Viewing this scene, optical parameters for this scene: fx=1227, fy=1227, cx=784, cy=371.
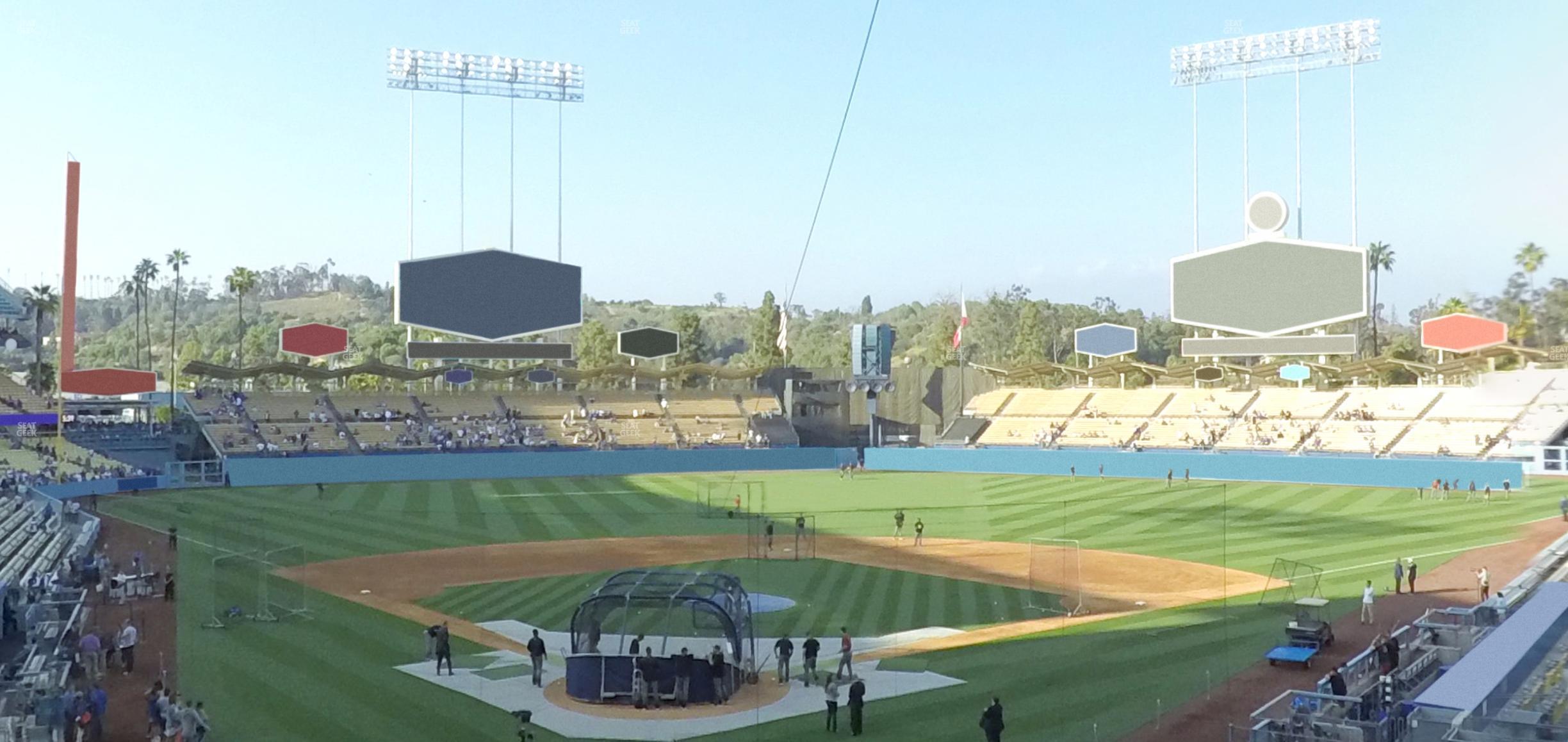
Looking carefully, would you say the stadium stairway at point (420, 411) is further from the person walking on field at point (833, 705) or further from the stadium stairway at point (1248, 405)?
the person walking on field at point (833, 705)

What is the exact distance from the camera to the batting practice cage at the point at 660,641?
72.4 ft

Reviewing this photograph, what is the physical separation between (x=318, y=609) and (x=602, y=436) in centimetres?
4903

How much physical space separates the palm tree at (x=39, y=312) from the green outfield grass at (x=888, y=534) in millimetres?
26163

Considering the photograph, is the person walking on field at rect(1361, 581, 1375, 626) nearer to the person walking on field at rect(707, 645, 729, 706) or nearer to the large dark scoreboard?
the person walking on field at rect(707, 645, 729, 706)

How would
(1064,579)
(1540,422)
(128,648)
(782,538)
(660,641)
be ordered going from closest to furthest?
(128,648), (660,641), (1064,579), (782,538), (1540,422)

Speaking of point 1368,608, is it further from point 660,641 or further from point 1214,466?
point 1214,466

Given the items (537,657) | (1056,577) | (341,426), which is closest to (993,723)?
(537,657)

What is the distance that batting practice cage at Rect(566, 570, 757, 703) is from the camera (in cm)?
Answer: 2208

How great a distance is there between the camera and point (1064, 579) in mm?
35312

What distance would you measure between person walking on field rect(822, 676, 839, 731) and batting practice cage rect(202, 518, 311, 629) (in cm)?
1499

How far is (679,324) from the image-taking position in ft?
402

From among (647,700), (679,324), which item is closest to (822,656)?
(647,700)

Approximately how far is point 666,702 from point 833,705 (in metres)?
3.43

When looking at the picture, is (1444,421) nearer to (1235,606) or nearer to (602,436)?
(1235,606)
